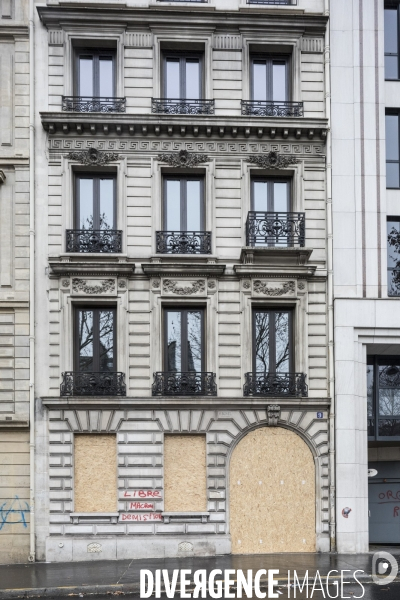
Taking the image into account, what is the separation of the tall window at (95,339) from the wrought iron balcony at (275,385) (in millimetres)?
3822

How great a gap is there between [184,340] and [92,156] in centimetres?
582

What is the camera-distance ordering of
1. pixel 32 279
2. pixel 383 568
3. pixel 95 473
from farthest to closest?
pixel 32 279
pixel 95 473
pixel 383 568

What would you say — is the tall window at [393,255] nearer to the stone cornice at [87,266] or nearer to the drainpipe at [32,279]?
the stone cornice at [87,266]

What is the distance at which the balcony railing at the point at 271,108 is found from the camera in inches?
945

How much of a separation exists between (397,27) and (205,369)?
1180cm

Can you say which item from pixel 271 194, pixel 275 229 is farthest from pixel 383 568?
pixel 271 194

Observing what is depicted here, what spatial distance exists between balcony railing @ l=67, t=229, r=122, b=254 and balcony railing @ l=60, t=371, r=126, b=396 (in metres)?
3.47

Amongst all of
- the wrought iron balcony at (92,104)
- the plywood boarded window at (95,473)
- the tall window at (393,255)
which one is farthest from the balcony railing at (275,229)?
the plywood boarded window at (95,473)

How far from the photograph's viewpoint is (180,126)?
926 inches

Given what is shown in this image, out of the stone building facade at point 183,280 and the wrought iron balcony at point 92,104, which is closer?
the stone building facade at point 183,280

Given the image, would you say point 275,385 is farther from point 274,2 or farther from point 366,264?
point 274,2

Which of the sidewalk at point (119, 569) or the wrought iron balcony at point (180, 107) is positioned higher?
the wrought iron balcony at point (180, 107)

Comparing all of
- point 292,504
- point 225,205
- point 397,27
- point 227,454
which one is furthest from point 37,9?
point 292,504

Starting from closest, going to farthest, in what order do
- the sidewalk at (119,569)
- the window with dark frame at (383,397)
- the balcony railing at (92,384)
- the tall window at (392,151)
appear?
the sidewalk at (119,569), the balcony railing at (92,384), the window with dark frame at (383,397), the tall window at (392,151)
